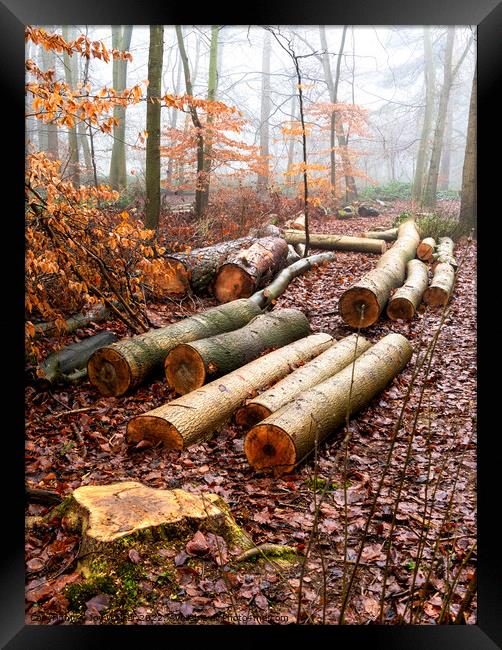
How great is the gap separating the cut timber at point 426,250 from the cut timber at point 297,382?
311 cm

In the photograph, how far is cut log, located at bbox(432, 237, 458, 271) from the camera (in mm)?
6934

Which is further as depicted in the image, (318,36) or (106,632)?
(318,36)

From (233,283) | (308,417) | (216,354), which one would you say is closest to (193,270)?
(233,283)

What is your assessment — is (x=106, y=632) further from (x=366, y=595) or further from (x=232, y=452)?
(x=232, y=452)

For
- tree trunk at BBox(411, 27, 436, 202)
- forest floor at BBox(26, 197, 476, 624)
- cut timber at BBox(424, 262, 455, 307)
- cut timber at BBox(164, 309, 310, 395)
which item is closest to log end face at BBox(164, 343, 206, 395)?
cut timber at BBox(164, 309, 310, 395)

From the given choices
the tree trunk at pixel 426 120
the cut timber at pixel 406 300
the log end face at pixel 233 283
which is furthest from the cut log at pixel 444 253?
the log end face at pixel 233 283

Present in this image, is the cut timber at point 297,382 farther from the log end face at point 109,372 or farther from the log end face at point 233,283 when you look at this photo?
the log end face at point 233,283

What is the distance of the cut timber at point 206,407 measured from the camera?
140 inches

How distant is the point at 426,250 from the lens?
750 centimetres

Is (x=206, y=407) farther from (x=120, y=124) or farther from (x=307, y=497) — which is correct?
(x=120, y=124)
